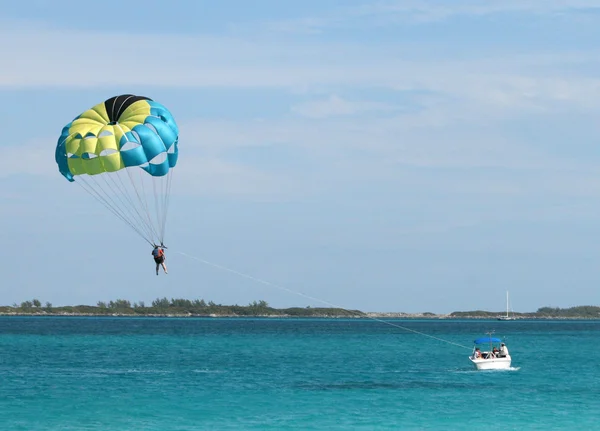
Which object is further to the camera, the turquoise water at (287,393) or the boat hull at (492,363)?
the boat hull at (492,363)

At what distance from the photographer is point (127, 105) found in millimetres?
36219

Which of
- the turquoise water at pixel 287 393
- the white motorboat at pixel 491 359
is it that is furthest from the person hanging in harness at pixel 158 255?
the white motorboat at pixel 491 359

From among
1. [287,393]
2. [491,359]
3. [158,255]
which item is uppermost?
[158,255]

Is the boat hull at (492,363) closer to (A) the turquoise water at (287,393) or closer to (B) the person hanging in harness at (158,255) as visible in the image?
(A) the turquoise water at (287,393)

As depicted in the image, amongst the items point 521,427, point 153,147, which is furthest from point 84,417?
point 521,427

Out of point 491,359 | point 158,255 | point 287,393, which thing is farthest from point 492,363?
point 158,255

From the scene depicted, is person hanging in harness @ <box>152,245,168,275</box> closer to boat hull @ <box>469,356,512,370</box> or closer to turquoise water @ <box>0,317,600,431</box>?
turquoise water @ <box>0,317,600,431</box>

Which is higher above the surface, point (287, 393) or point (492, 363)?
point (492, 363)

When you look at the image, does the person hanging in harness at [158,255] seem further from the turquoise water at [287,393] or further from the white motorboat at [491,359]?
the white motorboat at [491,359]

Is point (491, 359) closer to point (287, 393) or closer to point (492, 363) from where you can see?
point (492, 363)

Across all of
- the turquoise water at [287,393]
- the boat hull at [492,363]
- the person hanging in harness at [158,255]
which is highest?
the person hanging in harness at [158,255]

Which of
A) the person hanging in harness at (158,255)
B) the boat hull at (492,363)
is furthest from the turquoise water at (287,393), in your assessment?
the person hanging in harness at (158,255)

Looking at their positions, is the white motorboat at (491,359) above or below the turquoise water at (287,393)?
above

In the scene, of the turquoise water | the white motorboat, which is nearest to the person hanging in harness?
the turquoise water
